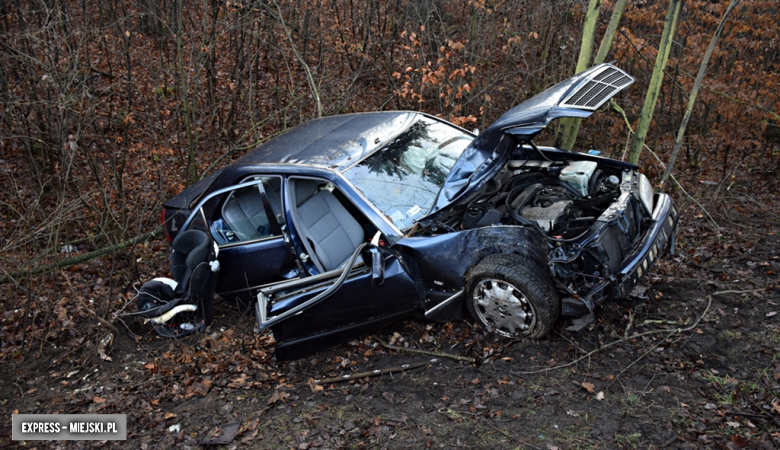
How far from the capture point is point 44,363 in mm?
4918

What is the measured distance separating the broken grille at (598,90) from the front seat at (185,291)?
3296 mm

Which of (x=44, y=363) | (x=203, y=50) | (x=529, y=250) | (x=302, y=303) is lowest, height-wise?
(x=44, y=363)

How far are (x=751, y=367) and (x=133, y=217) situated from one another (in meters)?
7.25

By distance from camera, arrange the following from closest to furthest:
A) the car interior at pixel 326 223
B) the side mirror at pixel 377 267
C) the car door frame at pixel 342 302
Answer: the side mirror at pixel 377 267
the car door frame at pixel 342 302
the car interior at pixel 326 223

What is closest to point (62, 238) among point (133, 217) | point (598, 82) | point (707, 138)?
point (133, 217)

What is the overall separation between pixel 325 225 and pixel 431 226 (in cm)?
115

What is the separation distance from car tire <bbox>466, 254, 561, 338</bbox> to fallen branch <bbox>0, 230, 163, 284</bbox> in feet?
12.3

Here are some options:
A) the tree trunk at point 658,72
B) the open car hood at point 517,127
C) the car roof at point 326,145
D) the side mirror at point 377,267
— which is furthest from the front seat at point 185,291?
the tree trunk at point 658,72

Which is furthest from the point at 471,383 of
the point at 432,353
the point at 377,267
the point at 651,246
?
the point at 651,246

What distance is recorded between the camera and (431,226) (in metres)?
4.20

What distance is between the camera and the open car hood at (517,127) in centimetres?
415

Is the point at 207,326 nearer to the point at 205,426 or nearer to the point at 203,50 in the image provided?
the point at 205,426

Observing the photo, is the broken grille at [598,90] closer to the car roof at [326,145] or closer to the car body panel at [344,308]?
the car roof at [326,145]

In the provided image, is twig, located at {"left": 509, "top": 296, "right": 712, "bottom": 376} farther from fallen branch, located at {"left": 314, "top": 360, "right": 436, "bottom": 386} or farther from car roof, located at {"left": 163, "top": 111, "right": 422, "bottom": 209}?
car roof, located at {"left": 163, "top": 111, "right": 422, "bottom": 209}
